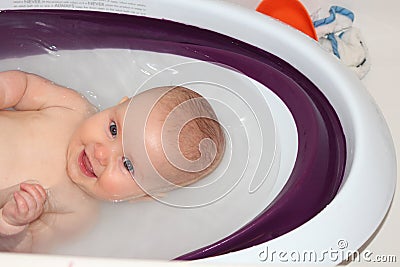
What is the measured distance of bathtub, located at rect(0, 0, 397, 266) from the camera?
1.07 m

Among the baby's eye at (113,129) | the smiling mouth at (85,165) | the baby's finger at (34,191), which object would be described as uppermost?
the baby's eye at (113,129)

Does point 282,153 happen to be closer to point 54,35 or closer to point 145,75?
point 145,75

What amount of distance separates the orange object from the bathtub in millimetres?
220

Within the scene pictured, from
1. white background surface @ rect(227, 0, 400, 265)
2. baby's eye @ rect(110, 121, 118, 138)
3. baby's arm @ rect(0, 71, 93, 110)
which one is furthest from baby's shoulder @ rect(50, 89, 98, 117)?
white background surface @ rect(227, 0, 400, 265)

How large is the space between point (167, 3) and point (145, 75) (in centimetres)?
17

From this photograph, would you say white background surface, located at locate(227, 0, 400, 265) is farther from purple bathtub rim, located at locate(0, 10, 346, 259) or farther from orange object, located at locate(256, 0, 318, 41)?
purple bathtub rim, located at locate(0, 10, 346, 259)

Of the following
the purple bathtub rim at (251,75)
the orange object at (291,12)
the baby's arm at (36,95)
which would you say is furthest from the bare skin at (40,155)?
the orange object at (291,12)

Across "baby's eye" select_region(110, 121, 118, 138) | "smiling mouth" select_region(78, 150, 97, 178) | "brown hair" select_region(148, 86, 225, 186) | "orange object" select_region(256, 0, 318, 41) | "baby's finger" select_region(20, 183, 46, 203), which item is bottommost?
"baby's finger" select_region(20, 183, 46, 203)

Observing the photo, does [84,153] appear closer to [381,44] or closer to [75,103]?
[75,103]

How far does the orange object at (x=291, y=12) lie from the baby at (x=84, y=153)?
13.7 inches

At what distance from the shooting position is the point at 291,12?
1438 millimetres

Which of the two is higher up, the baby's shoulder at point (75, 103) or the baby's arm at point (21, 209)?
the baby's shoulder at point (75, 103)

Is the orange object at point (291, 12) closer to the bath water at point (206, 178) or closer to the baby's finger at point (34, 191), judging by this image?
the bath water at point (206, 178)

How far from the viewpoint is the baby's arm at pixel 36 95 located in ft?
4.01
